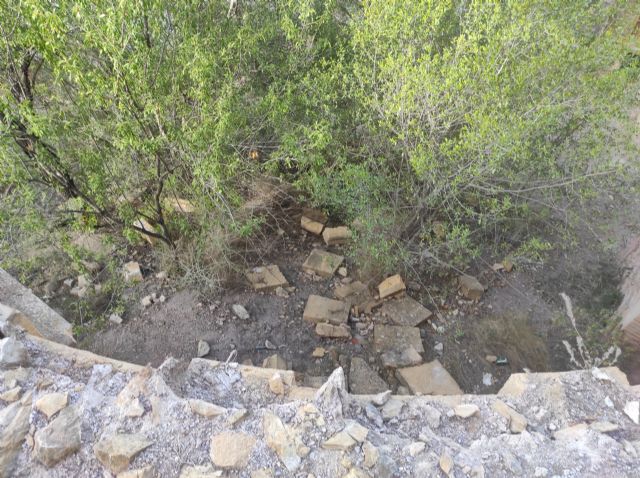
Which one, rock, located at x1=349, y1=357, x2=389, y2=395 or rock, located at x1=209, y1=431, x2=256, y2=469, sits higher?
rock, located at x1=209, y1=431, x2=256, y2=469

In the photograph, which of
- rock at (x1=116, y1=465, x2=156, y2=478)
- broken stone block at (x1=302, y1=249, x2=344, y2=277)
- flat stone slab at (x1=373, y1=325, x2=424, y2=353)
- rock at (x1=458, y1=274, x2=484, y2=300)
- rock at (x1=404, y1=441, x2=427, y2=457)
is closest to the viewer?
rock at (x1=116, y1=465, x2=156, y2=478)

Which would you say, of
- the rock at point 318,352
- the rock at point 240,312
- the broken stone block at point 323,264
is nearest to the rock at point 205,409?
the rock at point 318,352

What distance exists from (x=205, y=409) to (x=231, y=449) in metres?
0.24

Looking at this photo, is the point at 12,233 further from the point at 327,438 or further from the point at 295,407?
the point at 327,438

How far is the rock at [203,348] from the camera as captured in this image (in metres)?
3.56

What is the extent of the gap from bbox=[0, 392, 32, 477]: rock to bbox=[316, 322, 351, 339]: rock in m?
2.21

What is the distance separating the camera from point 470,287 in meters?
4.18

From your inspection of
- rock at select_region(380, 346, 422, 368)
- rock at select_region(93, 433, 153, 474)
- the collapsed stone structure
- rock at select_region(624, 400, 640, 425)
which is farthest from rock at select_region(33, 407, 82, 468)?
rock at select_region(624, 400, 640, 425)

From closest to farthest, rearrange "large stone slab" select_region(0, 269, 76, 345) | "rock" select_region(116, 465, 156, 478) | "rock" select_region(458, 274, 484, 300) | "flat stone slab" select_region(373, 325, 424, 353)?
"rock" select_region(116, 465, 156, 478)
"large stone slab" select_region(0, 269, 76, 345)
"flat stone slab" select_region(373, 325, 424, 353)
"rock" select_region(458, 274, 484, 300)

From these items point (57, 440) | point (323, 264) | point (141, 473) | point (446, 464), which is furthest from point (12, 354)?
point (323, 264)

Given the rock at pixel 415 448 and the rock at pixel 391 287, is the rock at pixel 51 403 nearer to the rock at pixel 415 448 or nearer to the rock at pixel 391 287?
the rock at pixel 415 448

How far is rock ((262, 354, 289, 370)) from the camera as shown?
347 centimetres

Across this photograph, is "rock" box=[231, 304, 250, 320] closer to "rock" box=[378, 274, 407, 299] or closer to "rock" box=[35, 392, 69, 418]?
"rock" box=[378, 274, 407, 299]

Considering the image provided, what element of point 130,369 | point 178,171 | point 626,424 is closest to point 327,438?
point 130,369
